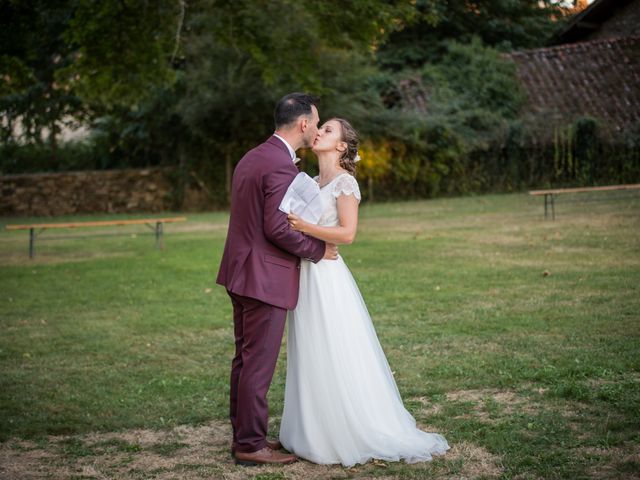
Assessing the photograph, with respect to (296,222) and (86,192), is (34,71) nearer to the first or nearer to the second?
(86,192)

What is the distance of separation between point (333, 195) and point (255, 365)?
45.7 inches

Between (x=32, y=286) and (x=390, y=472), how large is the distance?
9269 millimetres

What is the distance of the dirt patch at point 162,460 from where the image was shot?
4.70 meters

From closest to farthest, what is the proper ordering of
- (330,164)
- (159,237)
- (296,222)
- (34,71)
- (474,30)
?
1. (296,222)
2. (330,164)
3. (159,237)
4. (34,71)
5. (474,30)

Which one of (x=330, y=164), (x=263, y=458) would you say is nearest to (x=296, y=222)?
(x=330, y=164)

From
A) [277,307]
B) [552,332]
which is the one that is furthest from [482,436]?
[552,332]

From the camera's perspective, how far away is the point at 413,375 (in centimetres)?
677

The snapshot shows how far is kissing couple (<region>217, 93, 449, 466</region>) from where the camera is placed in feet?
15.6

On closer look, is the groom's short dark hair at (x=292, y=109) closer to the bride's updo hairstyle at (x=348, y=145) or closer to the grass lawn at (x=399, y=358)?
the bride's updo hairstyle at (x=348, y=145)

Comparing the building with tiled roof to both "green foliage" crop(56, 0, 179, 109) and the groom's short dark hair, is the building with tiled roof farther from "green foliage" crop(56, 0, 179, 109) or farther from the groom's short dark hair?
the groom's short dark hair

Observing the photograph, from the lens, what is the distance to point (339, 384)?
488 centimetres

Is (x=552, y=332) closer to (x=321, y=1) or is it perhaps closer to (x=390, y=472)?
(x=390, y=472)

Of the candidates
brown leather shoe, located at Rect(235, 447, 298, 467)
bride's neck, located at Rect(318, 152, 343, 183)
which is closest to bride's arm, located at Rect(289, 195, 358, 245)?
bride's neck, located at Rect(318, 152, 343, 183)

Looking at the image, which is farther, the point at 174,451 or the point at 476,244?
the point at 476,244
